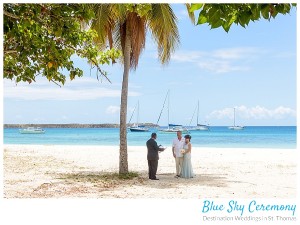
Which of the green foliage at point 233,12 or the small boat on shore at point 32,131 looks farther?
the small boat on shore at point 32,131

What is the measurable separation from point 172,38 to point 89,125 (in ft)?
385

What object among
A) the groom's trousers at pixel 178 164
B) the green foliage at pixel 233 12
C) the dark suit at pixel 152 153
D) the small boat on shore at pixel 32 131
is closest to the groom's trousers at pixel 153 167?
the dark suit at pixel 152 153

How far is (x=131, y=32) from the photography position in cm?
1473

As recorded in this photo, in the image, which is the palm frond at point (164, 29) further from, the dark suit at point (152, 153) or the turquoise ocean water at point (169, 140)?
the turquoise ocean water at point (169, 140)

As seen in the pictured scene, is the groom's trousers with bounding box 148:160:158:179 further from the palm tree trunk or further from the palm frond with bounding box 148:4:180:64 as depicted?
the palm frond with bounding box 148:4:180:64

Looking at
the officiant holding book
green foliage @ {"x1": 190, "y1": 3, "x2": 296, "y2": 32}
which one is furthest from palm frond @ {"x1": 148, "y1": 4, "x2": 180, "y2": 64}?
green foliage @ {"x1": 190, "y1": 3, "x2": 296, "y2": 32}

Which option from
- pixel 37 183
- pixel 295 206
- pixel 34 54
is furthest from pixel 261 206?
pixel 37 183

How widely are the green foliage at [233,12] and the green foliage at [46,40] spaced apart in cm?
331

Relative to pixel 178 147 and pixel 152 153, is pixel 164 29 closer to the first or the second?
pixel 178 147

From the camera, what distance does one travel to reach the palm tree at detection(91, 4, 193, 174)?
1362 centimetres

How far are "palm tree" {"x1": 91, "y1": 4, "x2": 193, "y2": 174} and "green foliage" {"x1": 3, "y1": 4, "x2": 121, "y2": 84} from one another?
6.17 m

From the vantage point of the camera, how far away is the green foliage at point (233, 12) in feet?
10.6

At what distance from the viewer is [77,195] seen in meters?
10.9

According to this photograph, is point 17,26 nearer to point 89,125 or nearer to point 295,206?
point 295,206
